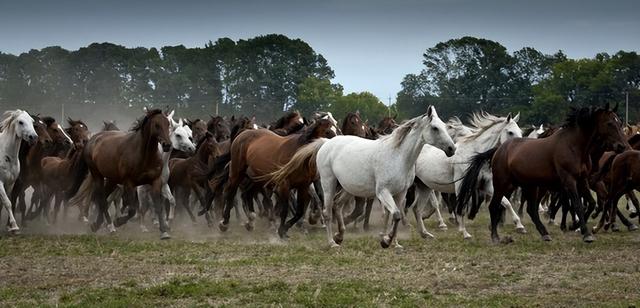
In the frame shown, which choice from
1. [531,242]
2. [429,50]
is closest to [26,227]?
[531,242]

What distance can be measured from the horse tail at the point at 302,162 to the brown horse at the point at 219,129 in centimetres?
732

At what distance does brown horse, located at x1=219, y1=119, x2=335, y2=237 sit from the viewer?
1492cm

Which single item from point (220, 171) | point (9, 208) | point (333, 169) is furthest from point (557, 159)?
point (9, 208)

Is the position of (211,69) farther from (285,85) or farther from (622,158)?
(622,158)

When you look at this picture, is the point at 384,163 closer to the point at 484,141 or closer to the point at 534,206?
the point at 534,206

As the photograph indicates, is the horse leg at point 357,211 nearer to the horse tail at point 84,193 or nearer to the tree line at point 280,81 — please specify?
the horse tail at point 84,193

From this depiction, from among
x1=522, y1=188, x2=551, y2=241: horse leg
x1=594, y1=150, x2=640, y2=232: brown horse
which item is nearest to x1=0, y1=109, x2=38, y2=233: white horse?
x1=522, y1=188, x2=551, y2=241: horse leg

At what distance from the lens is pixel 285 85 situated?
80.2 meters

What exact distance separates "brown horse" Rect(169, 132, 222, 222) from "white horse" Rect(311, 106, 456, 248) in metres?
4.94

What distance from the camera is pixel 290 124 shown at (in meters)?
19.5

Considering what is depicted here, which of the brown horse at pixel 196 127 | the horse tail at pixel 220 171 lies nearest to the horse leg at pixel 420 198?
the horse tail at pixel 220 171

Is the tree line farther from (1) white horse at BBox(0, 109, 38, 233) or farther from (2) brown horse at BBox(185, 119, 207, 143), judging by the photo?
(1) white horse at BBox(0, 109, 38, 233)

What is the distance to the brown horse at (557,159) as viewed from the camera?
43.3ft

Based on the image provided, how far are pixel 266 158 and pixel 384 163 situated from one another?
329cm
